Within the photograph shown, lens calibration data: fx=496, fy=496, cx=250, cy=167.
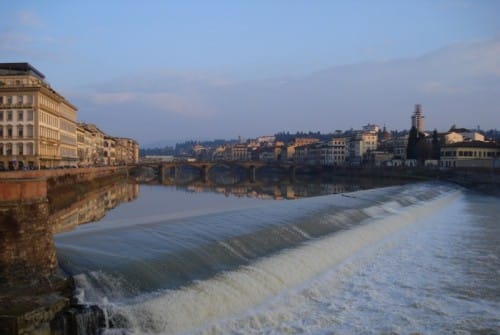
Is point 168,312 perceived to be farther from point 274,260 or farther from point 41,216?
point 274,260

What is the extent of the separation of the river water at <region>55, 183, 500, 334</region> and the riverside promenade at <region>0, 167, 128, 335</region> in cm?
69

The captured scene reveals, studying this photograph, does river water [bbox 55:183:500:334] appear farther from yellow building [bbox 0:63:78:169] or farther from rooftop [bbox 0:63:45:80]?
rooftop [bbox 0:63:45:80]

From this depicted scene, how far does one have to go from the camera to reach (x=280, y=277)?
13906 millimetres

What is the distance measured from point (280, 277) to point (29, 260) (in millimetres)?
6787

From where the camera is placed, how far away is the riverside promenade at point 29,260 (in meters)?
8.62

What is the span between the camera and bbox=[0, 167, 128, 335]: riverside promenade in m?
8.62

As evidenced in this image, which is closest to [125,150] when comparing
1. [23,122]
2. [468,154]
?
[468,154]

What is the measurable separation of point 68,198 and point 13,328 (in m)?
32.6

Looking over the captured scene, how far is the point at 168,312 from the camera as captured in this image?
1026cm

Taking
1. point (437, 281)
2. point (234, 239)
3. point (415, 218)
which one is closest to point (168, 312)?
point (234, 239)

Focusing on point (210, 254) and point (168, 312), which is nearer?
point (168, 312)

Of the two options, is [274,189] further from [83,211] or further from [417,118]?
[417,118]

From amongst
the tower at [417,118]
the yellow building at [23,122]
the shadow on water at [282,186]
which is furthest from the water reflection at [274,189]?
the tower at [417,118]

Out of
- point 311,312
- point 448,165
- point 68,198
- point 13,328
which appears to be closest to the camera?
point 13,328
